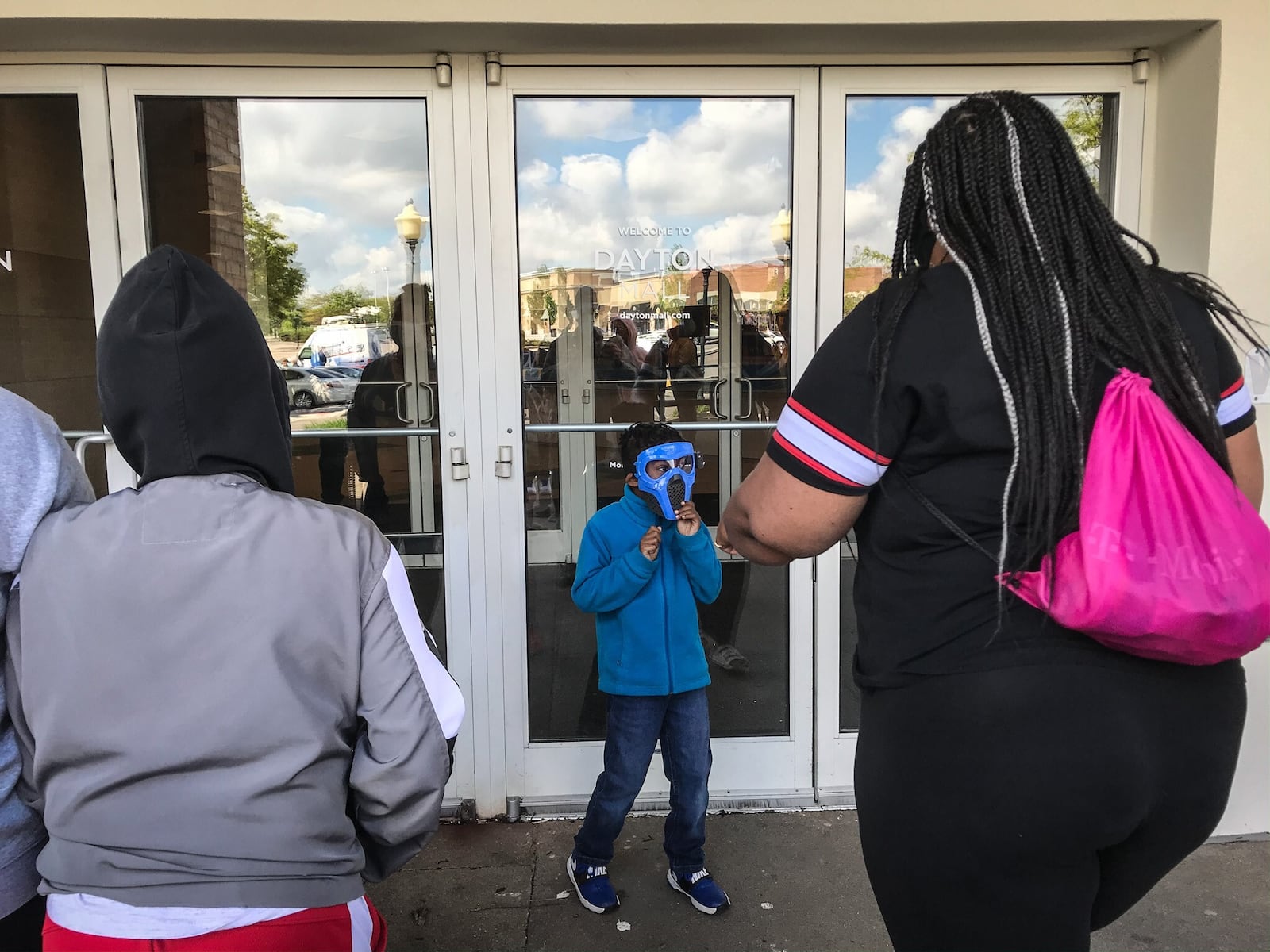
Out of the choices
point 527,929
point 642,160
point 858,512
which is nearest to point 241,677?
point 858,512

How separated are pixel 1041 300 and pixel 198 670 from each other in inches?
50.1

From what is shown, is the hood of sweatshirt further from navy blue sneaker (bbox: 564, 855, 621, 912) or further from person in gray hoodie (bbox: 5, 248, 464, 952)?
navy blue sneaker (bbox: 564, 855, 621, 912)

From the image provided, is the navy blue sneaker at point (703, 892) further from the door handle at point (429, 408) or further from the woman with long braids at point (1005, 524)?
the door handle at point (429, 408)

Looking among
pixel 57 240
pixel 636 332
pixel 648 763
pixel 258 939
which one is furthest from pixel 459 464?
pixel 258 939

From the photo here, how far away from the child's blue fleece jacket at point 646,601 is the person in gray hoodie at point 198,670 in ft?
4.40

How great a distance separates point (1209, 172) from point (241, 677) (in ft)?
10.1

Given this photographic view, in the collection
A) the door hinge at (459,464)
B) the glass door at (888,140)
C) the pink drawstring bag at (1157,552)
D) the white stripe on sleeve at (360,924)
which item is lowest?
the white stripe on sleeve at (360,924)

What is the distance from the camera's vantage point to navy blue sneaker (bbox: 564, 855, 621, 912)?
2896 millimetres

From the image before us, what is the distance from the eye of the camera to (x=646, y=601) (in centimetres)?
278

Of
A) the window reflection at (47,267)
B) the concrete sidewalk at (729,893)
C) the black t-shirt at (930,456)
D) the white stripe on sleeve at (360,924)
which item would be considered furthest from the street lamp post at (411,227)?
the white stripe on sleeve at (360,924)

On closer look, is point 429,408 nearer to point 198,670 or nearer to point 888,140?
point 888,140

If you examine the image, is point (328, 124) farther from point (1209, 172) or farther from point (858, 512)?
point (1209, 172)

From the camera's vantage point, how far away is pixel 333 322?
3348 mm

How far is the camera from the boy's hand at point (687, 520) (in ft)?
8.60
